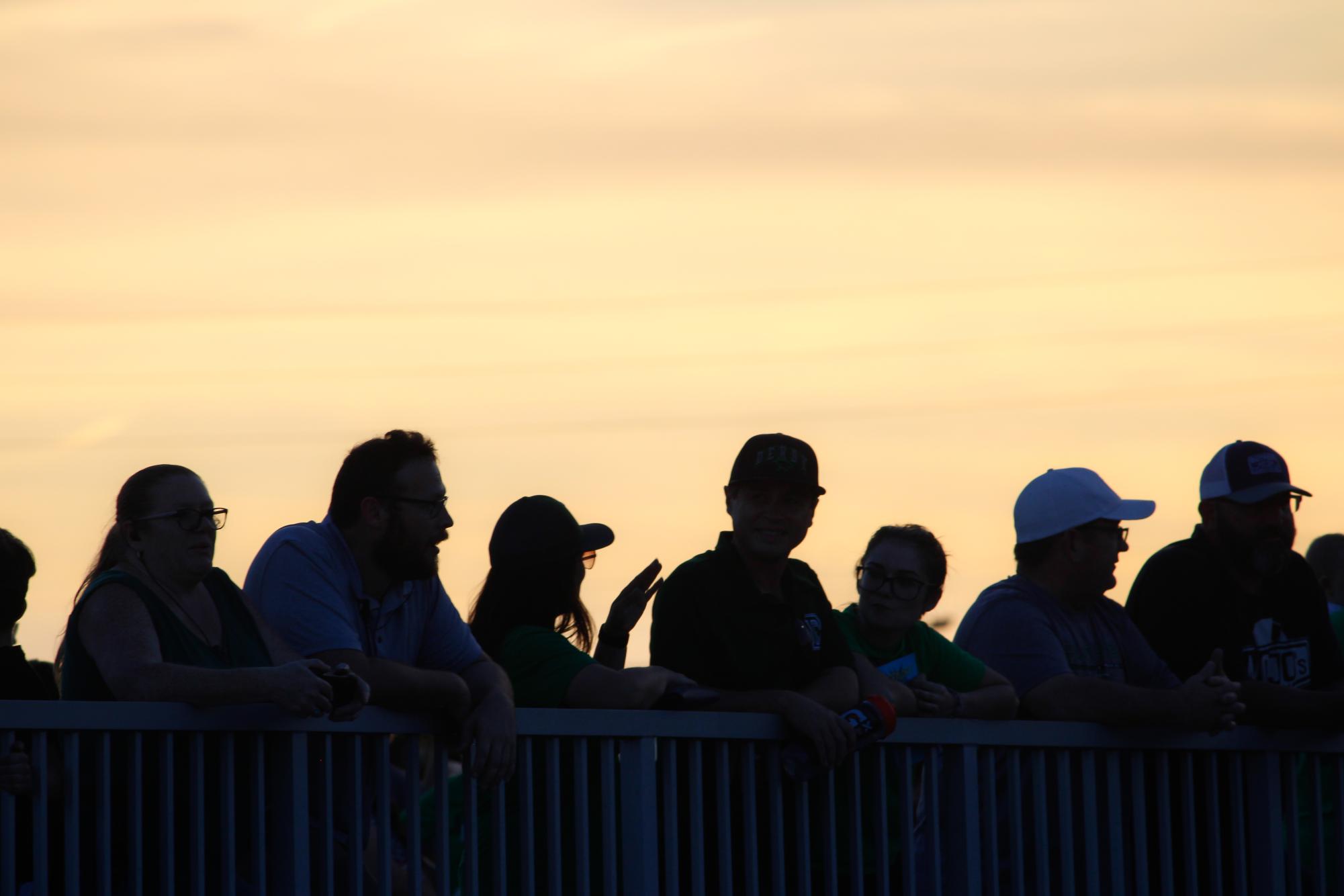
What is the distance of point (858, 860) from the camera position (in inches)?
225

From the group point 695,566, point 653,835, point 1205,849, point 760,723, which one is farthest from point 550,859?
point 1205,849

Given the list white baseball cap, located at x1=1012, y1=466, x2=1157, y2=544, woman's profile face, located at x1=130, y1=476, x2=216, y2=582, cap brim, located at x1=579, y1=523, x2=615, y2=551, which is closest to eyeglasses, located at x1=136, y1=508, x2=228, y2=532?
woman's profile face, located at x1=130, y1=476, x2=216, y2=582

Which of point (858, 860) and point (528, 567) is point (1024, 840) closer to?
point (858, 860)

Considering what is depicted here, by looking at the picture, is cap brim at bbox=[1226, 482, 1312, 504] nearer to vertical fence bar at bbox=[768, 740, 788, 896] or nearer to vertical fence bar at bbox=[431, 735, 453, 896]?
A: vertical fence bar at bbox=[768, 740, 788, 896]

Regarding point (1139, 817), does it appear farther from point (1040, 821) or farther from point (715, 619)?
point (715, 619)

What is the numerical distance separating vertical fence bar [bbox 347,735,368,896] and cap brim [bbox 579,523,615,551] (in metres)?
1.49

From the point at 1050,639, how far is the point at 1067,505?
60 centimetres

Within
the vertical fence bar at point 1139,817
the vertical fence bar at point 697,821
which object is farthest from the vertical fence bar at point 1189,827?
the vertical fence bar at point 697,821

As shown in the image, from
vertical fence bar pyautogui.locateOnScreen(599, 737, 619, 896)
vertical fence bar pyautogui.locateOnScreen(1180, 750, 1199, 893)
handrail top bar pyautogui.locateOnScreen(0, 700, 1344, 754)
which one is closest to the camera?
handrail top bar pyautogui.locateOnScreen(0, 700, 1344, 754)

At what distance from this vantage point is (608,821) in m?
5.27

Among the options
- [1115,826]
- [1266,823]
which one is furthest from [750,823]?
[1266,823]

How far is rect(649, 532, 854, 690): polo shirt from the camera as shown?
582cm

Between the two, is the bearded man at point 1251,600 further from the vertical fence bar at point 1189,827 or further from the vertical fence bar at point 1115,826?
the vertical fence bar at point 1115,826

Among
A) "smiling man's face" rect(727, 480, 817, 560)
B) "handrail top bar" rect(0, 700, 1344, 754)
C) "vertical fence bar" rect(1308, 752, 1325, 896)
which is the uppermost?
"smiling man's face" rect(727, 480, 817, 560)
